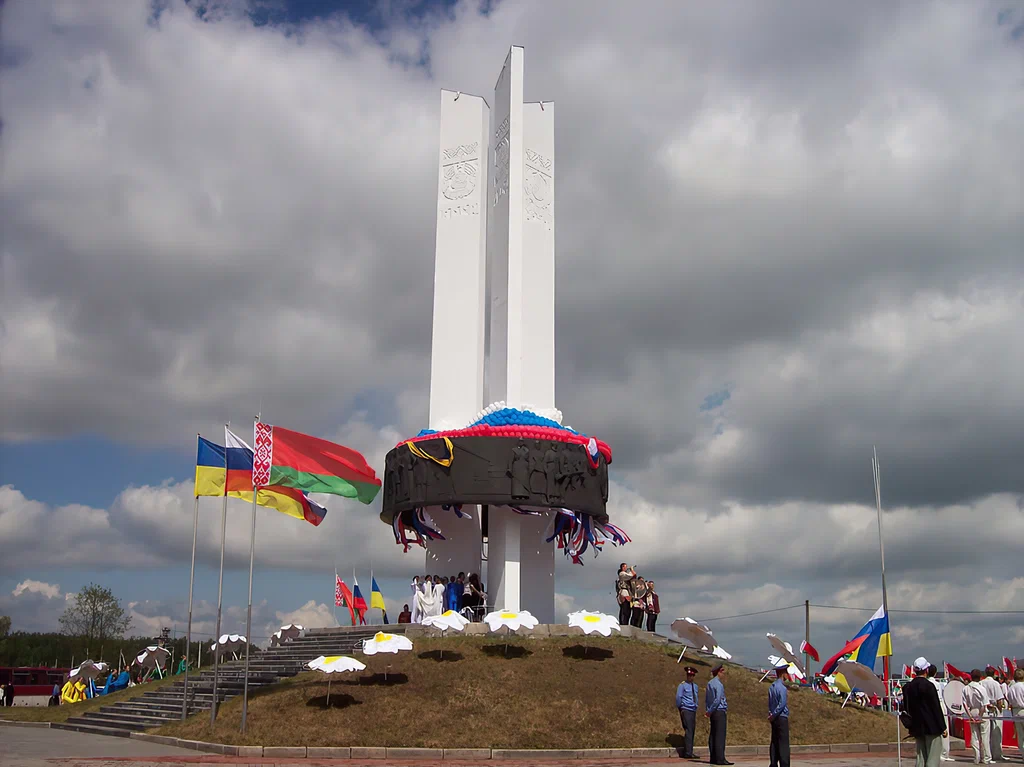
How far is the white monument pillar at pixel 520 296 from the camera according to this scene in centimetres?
2980

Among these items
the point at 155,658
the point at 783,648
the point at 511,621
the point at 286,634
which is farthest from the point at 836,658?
the point at 155,658

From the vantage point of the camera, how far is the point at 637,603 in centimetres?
2769

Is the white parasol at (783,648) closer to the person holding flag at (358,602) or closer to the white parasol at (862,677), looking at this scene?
the white parasol at (862,677)

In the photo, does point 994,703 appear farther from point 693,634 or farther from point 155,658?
point 155,658

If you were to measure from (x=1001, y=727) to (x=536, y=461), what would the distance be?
1374 centimetres

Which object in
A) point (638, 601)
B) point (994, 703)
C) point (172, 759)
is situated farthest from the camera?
point (638, 601)

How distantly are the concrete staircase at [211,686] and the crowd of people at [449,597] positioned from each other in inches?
73.1

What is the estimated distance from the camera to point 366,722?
18.9 meters

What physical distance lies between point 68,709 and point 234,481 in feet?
35.7

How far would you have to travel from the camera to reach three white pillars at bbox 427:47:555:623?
3106 centimetres

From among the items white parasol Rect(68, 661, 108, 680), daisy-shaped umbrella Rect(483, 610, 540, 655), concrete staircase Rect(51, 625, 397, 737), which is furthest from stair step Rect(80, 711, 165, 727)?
daisy-shaped umbrella Rect(483, 610, 540, 655)

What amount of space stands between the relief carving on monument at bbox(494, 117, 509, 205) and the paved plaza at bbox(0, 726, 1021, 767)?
20.7 m

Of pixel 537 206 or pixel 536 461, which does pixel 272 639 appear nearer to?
pixel 536 461

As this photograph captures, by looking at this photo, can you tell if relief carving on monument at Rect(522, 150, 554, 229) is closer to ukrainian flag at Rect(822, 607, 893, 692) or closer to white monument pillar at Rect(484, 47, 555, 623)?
white monument pillar at Rect(484, 47, 555, 623)
